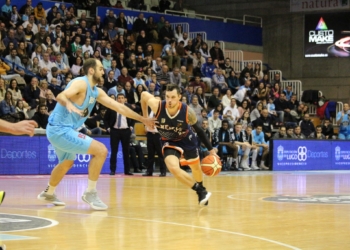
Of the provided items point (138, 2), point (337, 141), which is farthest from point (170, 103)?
point (138, 2)

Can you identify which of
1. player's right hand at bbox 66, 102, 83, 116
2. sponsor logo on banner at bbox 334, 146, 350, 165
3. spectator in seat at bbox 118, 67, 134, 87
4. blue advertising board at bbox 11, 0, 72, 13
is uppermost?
blue advertising board at bbox 11, 0, 72, 13

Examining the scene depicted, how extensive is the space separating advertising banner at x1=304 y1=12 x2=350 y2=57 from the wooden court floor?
19081 mm

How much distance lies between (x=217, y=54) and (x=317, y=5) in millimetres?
6292

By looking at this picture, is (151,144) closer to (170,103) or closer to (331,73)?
(170,103)

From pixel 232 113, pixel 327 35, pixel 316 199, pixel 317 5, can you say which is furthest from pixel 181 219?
pixel 317 5

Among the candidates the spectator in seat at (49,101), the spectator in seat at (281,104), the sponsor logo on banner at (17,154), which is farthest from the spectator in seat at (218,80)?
the sponsor logo on banner at (17,154)

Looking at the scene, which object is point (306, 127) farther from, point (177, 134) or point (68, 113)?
point (68, 113)

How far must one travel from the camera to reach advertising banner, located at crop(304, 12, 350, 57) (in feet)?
105

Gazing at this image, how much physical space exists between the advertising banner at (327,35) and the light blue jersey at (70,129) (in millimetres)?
23952

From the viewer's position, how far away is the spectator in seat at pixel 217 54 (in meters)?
28.8

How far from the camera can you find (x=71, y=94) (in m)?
9.48

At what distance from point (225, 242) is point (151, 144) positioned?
1201cm

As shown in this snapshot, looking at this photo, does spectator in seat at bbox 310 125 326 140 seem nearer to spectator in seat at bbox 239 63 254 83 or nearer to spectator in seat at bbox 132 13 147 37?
spectator in seat at bbox 239 63 254 83

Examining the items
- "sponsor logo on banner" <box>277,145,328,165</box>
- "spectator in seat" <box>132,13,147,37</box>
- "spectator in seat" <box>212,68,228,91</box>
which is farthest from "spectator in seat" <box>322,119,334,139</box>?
"spectator in seat" <box>132,13,147,37</box>
